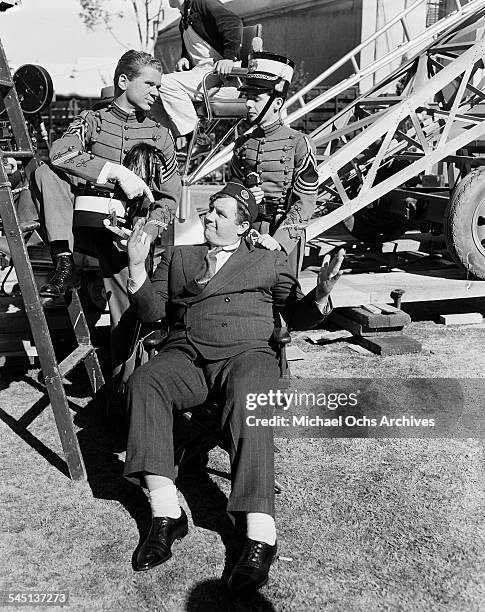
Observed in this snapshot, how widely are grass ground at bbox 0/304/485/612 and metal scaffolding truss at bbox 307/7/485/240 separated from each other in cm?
252

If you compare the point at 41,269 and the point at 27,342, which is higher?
the point at 41,269

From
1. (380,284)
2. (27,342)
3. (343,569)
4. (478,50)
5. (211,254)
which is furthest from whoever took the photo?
(478,50)

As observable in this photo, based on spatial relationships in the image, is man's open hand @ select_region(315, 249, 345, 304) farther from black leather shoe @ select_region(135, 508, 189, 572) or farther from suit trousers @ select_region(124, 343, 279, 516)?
black leather shoe @ select_region(135, 508, 189, 572)

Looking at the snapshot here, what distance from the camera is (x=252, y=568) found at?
279 centimetres

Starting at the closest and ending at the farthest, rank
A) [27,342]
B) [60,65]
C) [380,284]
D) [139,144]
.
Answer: [139,144] → [27,342] → [380,284] → [60,65]

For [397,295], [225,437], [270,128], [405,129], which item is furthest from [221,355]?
[405,129]

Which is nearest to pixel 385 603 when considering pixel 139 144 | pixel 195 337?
pixel 195 337

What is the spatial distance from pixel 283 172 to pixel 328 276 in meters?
1.69

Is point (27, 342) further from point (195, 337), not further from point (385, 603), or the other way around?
point (385, 603)

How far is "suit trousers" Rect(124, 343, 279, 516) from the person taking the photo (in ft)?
9.67

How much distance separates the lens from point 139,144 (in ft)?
13.0

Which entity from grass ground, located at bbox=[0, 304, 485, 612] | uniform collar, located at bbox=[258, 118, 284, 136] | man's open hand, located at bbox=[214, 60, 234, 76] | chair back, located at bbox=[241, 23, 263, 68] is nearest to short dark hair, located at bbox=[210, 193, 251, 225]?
grass ground, located at bbox=[0, 304, 485, 612]

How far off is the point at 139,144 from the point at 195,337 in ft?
3.86

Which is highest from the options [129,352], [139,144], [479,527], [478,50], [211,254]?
[478,50]
